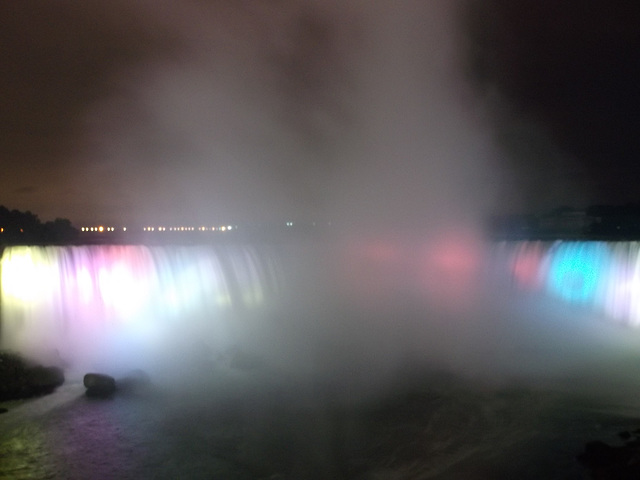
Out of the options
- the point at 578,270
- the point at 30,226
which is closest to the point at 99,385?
the point at 578,270

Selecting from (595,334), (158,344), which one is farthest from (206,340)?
(595,334)

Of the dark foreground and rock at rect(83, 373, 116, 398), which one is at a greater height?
rock at rect(83, 373, 116, 398)

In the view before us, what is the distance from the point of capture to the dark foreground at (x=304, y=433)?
8078 millimetres

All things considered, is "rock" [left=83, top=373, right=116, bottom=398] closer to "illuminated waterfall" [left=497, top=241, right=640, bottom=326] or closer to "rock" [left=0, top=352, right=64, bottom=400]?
"rock" [left=0, top=352, right=64, bottom=400]

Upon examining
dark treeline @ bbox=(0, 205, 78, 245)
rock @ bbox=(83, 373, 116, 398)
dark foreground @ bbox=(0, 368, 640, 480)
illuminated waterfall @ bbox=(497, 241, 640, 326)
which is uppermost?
dark treeline @ bbox=(0, 205, 78, 245)

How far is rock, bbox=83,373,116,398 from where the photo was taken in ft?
37.9

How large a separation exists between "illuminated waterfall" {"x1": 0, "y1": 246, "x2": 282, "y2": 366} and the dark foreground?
3407mm

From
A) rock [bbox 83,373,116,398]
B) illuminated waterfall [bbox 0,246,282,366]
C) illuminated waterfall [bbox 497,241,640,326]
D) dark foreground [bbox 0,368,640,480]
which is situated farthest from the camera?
illuminated waterfall [bbox 497,241,640,326]

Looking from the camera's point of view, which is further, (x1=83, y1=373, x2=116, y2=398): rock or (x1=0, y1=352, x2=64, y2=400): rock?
(x1=83, y1=373, x2=116, y2=398): rock

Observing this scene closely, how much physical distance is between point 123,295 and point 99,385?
5.18m

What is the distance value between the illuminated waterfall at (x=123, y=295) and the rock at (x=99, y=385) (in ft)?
9.17

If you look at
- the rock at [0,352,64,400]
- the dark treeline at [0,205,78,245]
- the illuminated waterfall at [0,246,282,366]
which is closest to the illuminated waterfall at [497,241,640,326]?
the illuminated waterfall at [0,246,282,366]

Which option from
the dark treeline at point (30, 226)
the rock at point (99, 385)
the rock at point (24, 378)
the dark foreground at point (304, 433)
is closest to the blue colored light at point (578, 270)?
the dark foreground at point (304, 433)

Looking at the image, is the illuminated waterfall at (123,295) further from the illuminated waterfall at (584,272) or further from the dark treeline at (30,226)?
the illuminated waterfall at (584,272)
